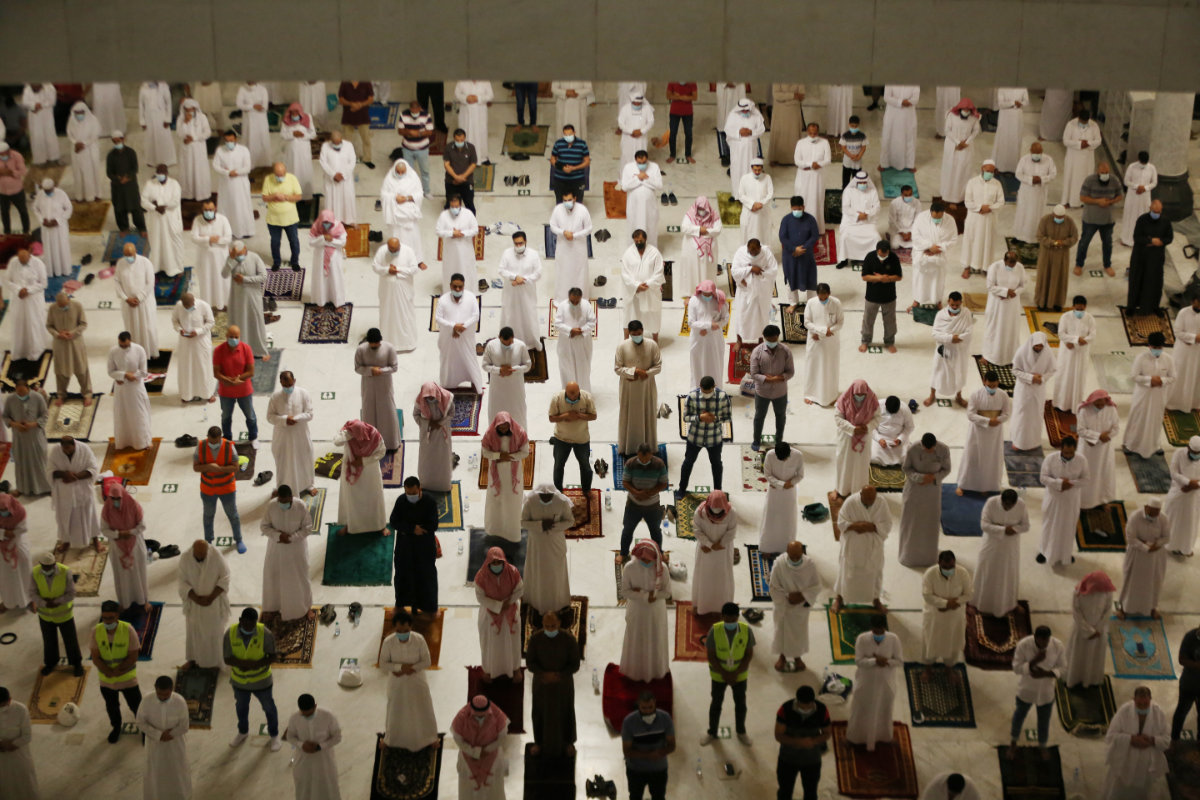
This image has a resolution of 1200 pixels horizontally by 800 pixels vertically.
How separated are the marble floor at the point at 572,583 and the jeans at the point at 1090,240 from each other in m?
0.32

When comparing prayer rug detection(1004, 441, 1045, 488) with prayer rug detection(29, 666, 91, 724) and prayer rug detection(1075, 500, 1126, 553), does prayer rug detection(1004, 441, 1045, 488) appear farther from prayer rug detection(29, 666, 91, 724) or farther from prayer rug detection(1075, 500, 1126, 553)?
prayer rug detection(29, 666, 91, 724)

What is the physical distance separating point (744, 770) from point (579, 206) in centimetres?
835

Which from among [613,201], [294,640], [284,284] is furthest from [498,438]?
[613,201]

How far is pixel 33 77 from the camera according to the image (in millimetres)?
18234

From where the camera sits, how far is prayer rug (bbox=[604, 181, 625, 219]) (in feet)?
88.2

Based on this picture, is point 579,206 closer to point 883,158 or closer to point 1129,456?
point 883,158

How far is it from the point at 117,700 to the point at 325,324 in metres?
6.92

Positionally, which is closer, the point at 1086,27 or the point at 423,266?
the point at 1086,27

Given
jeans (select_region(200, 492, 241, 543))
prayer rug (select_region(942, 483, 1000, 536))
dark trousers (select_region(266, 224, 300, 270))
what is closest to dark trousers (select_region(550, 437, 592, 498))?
jeans (select_region(200, 492, 241, 543))

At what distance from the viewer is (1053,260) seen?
2480 cm

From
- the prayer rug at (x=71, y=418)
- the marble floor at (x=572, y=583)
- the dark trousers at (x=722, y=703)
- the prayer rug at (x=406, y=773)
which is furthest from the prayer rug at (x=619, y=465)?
the prayer rug at (x=71, y=418)

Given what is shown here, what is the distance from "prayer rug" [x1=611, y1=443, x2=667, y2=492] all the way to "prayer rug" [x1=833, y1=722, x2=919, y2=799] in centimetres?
418

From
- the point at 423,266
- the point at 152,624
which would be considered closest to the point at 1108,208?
the point at 423,266

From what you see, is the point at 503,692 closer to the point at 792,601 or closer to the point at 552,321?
the point at 792,601
